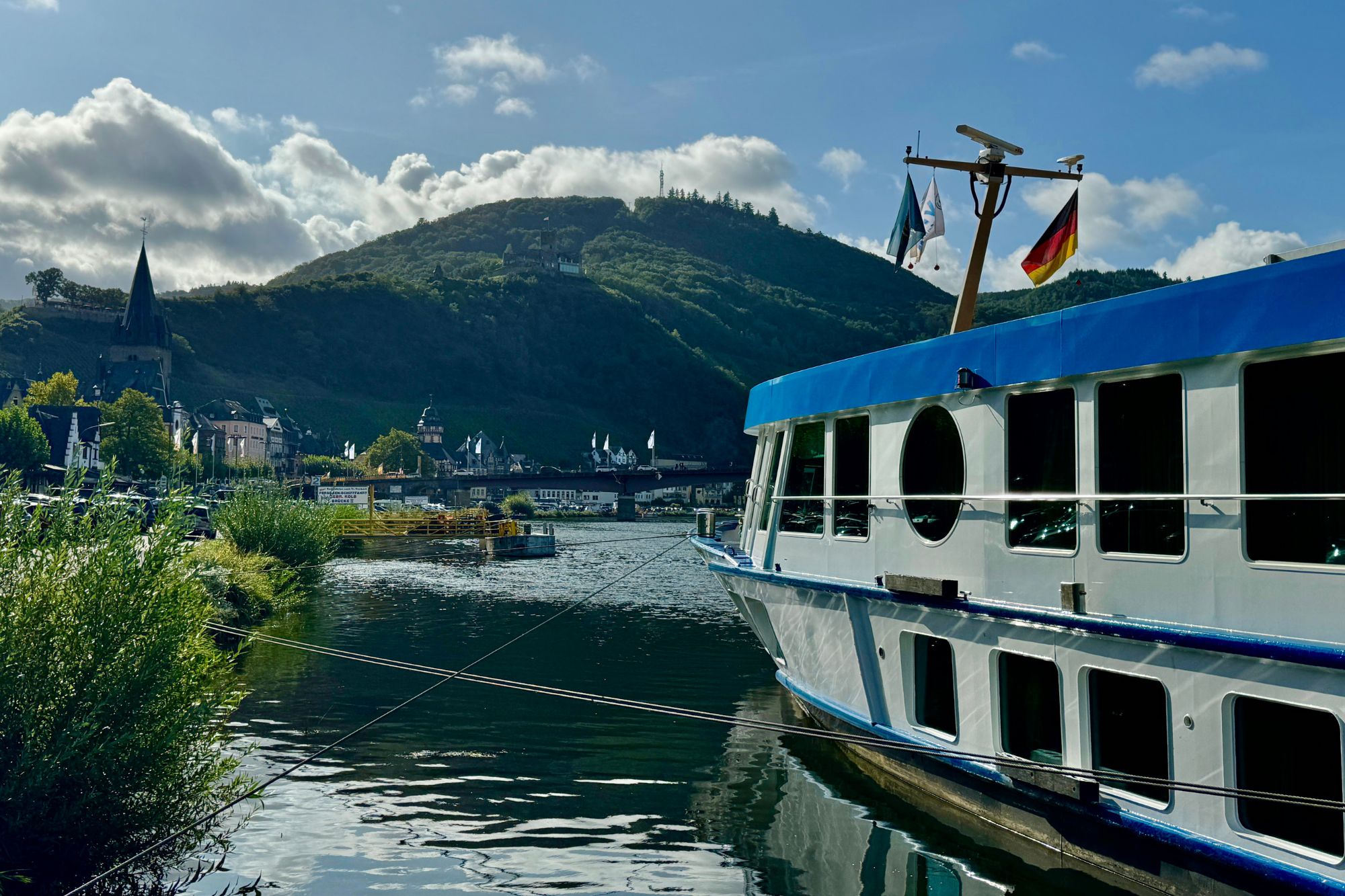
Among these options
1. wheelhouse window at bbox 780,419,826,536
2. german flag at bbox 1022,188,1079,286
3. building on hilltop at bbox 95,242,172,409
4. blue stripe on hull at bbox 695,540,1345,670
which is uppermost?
building on hilltop at bbox 95,242,172,409

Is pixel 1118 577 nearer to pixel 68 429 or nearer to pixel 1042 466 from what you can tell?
pixel 1042 466

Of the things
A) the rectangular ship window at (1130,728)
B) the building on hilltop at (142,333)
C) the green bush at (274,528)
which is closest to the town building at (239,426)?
the building on hilltop at (142,333)

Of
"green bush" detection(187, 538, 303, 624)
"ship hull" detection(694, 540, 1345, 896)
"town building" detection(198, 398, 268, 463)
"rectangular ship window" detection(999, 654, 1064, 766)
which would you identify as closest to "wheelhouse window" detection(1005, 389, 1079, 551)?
"ship hull" detection(694, 540, 1345, 896)

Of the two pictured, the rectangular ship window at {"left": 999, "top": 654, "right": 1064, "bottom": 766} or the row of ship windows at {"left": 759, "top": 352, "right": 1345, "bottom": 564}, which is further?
the rectangular ship window at {"left": 999, "top": 654, "right": 1064, "bottom": 766}

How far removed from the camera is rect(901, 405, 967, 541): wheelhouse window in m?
9.63

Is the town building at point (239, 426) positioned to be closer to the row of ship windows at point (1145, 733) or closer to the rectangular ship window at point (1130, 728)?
the row of ship windows at point (1145, 733)

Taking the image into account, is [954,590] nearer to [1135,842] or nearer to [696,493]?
[1135,842]

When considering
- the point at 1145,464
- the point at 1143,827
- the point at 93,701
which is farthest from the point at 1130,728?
the point at 93,701

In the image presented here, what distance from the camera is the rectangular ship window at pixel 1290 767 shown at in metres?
6.52

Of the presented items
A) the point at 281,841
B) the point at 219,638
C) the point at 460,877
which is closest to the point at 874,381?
the point at 460,877

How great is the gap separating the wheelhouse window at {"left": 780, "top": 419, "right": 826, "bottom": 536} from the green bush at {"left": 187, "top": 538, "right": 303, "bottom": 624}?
49.3 feet

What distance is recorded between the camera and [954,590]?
9219mm

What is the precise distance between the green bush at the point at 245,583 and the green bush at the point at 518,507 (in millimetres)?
68152

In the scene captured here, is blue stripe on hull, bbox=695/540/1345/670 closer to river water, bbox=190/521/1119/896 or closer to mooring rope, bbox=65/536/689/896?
river water, bbox=190/521/1119/896
